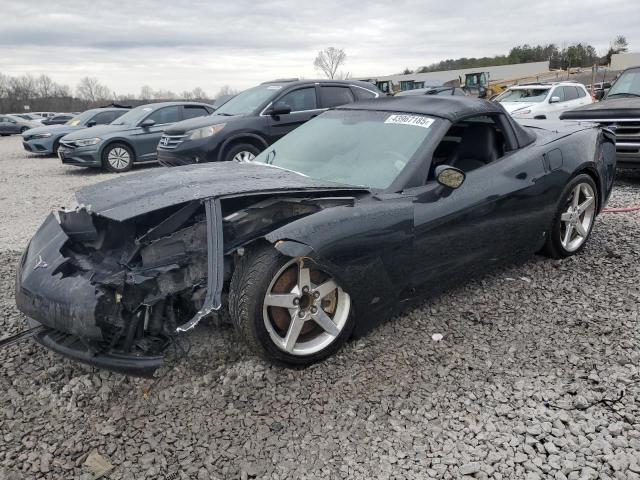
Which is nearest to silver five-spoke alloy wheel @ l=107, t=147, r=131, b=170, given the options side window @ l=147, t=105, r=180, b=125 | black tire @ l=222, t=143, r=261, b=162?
side window @ l=147, t=105, r=180, b=125

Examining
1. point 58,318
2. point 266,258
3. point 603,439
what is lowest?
point 603,439

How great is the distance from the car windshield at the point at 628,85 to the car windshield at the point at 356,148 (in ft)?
21.3

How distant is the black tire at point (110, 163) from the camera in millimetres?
11000

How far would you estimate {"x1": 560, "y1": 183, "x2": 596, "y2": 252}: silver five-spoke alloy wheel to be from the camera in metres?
4.24

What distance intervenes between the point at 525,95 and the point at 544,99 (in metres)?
0.80

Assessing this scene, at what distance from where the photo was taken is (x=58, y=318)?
8.36ft

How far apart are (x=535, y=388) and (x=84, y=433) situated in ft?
7.46

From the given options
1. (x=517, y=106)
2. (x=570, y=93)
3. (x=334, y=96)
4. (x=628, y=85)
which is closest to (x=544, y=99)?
(x=517, y=106)

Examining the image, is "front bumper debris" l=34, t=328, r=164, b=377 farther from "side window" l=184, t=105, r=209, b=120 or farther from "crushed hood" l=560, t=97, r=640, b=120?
"side window" l=184, t=105, r=209, b=120

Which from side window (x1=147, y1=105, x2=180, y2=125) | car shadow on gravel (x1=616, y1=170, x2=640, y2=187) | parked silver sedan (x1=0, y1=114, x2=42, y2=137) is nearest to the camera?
car shadow on gravel (x1=616, y1=170, x2=640, y2=187)

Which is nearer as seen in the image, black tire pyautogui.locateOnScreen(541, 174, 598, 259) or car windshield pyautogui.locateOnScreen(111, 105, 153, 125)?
black tire pyautogui.locateOnScreen(541, 174, 598, 259)

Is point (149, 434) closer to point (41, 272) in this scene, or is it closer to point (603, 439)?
point (41, 272)

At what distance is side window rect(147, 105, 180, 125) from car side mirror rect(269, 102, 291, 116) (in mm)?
4330

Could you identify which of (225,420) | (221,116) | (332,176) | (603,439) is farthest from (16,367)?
(221,116)
